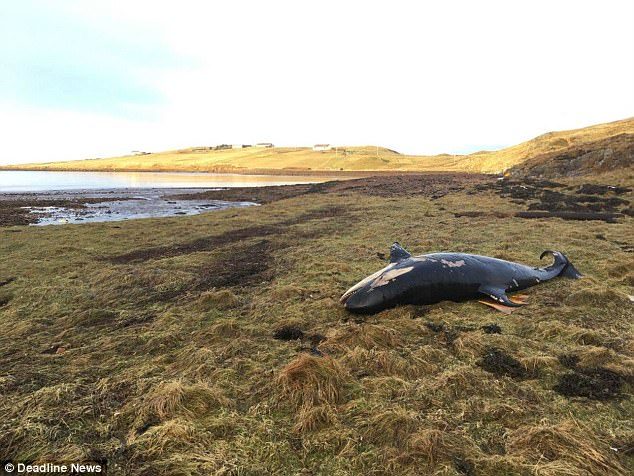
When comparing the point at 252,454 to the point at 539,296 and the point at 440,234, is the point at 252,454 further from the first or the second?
the point at 440,234

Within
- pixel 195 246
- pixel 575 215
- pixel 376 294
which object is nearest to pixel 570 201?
pixel 575 215

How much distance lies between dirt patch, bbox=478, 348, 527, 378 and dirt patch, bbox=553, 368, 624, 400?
494 mm

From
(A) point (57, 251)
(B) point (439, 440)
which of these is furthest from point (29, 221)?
(B) point (439, 440)

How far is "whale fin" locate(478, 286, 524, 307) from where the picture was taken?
764 centimetres

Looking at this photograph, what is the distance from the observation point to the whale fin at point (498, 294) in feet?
25.1

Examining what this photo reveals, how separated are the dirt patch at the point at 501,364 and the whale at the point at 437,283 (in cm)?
202

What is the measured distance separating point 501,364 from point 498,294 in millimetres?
2784

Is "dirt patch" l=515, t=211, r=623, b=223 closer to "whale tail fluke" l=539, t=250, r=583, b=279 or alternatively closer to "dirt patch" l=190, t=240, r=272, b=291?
"whale tail fluke" l=539, t=250, r=583, b=279

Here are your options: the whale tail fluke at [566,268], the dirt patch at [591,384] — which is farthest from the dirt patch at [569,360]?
the whale tail fluke at [566,268]

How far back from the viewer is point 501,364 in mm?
5438

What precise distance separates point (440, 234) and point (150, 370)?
12446 mm

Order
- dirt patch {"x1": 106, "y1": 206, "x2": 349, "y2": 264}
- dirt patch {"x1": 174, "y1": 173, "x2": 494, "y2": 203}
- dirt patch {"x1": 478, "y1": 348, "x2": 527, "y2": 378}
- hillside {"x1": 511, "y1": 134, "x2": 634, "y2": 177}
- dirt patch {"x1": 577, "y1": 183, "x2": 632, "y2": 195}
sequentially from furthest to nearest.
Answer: dirt patch {"x1": 174, "y1": 173, "x2": 494, "y2": 203}
hillside {"x1": 511, "y1": 134, "x2": 634, "y2": 177}
dirt patch {"x1": 577, "y1": 183, "x2": 632, "y2": 195}
dirt patch {"x1": 106, "y1": 206, "x2": 349, "y2": 264}
dirt patch {"x1": 478, "y1": 348, "x2": 527, "y2": 378}

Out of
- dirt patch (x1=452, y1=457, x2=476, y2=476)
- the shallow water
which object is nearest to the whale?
dirt patch (x1=452, y1=457, x2=476, y2=476)

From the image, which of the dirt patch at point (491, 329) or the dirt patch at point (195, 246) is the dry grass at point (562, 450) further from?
the dirt patch at point (195, 246)
